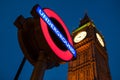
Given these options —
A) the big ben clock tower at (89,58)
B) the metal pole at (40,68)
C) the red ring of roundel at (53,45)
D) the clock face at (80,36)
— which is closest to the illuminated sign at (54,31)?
the red ring of roundel at (53,45)

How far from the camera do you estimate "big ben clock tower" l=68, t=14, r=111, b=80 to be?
3162 cm

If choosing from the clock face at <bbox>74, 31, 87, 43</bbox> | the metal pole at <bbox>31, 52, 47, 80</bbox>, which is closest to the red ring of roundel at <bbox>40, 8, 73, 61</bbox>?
the metal pole at <bbox>31, 52, 47, 80</bbox>

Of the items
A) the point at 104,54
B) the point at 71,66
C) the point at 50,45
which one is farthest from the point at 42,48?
the point at 104,54

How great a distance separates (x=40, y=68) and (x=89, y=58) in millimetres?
30841

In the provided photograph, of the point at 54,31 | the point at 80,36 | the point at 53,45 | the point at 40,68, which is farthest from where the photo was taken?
the point at 80,36

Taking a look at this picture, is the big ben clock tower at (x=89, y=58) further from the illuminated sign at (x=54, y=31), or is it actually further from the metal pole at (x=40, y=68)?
the metal pole at (x=40, y=68)

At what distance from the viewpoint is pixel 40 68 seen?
397 cm

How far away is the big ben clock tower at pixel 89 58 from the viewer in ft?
104

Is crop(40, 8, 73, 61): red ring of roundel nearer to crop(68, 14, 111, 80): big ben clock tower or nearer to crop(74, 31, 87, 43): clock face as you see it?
crop(68, 14, 111, 80): big ben clock tower

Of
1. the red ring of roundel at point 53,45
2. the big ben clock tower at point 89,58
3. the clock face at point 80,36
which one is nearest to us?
the red ring of roundel at point 53,45

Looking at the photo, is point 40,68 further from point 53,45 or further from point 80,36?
point 80,36

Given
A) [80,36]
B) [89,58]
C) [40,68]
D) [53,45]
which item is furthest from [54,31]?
[80,36]

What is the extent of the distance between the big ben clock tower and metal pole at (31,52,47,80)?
87.2 ft

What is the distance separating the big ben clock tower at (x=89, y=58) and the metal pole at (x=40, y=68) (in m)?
26.6
